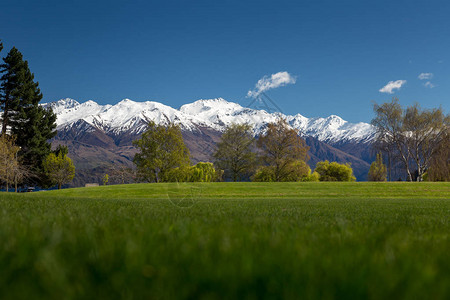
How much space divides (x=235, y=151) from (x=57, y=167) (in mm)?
40787

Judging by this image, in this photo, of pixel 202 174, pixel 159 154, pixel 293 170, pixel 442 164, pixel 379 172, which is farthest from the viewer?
pixel 379 172

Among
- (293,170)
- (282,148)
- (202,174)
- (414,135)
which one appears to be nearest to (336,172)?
(414,135)

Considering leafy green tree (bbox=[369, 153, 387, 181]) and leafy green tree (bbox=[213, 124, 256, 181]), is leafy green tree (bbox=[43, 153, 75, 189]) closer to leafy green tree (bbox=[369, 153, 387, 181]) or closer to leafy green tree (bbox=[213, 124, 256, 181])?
leafy green tree (bbox=[213, 124, 256, 181])

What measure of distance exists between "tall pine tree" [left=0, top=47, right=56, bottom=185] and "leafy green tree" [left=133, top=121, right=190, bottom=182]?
20979mm

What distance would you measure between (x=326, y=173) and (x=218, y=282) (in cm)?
10028

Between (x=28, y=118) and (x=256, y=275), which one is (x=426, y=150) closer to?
(x=256, y=275)

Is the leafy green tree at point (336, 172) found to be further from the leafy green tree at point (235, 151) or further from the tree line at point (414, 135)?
the leafy green tree at point (235, 151)

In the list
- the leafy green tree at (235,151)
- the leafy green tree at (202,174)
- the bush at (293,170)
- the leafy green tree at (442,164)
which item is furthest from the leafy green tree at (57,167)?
the leafy green tree at (442,164)

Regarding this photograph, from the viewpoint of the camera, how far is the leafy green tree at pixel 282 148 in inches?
2372

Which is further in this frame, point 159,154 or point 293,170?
point 159,154

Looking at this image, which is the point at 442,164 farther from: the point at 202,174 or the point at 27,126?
the point at 27,126

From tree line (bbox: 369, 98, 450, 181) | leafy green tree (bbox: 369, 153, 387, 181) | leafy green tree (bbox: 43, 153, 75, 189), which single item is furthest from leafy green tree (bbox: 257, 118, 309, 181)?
leafy green tree (bbox: 43, 153, 75, 189)

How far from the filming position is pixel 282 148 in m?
61.4

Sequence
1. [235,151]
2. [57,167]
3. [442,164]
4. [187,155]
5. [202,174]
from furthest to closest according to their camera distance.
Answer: [202,174]
[235,151]
[57,167]
[187,155]
[442,164]
